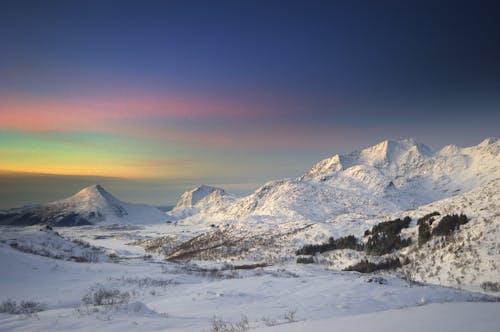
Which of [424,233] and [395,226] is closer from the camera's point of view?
[424,233]

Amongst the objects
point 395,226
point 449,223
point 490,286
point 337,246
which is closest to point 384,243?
point 395,226

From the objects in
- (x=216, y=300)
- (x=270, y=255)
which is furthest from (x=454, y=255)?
(x=270, y=255)

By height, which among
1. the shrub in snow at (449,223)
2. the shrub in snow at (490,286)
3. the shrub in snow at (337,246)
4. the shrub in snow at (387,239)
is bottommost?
the shrub in snow at (337,246)

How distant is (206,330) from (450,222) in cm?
3623

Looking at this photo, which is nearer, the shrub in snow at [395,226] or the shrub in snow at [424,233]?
the shrub in snow at [424,233]

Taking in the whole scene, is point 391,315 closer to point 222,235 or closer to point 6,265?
point 6,265

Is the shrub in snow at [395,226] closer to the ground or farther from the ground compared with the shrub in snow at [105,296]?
farther from the ground

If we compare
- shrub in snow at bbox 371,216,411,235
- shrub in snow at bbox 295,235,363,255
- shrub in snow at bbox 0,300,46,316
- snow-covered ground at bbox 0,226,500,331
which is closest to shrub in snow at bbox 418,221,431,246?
shrub in snow at bbox 371,216,411,235

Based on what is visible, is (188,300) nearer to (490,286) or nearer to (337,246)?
(490,286)

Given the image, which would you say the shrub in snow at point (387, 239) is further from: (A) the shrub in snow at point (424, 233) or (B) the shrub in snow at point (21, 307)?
(B) the shrub in snow at point (21, 307)

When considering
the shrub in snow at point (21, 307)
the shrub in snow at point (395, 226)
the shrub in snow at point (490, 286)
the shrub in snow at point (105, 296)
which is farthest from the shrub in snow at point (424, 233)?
the shrub in snow at point (21, 307)

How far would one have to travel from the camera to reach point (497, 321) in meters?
5.33

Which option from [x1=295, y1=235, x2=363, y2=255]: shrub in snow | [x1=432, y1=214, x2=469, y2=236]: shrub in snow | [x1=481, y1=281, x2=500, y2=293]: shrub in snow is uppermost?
[x1=432, y1=214, x2=469, y2=236]: shrub in snow

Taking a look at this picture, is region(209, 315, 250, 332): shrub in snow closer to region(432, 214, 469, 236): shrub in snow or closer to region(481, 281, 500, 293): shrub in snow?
region(481, 281, 500, 293): shrub in snow
